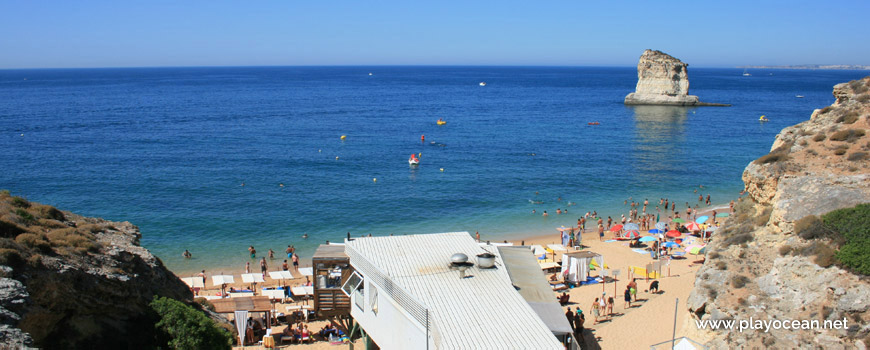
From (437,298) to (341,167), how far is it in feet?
139

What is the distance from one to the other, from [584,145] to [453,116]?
3352cm

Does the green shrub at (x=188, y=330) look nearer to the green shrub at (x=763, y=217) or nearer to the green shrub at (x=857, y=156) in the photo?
the green shrub at (x=763, y=217)

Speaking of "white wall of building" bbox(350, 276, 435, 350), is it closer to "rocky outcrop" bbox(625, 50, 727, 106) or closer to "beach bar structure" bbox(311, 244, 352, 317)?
"beach bar structure" bbox(311, 244, 352, 317)

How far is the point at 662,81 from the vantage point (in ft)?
376

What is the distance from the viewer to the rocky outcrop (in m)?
111

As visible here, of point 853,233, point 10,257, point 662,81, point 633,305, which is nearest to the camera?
point 10,257

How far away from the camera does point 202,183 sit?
155 feet

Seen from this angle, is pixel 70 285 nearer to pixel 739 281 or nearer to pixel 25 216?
pixel 25 216

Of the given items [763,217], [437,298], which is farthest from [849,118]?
[437,298]

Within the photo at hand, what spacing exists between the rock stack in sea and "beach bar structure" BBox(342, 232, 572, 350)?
5.65 m

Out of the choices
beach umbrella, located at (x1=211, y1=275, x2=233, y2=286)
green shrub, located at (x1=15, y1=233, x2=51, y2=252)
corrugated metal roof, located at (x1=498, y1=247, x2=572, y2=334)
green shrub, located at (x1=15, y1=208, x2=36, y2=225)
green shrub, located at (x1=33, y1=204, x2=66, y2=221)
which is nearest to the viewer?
corrugated metal roof, located at (x1=498, y1=247, x2=572, y2=334)

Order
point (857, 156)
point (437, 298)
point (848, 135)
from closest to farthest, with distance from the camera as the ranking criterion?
point (437, 298), point (857, 156), point (848, 135)

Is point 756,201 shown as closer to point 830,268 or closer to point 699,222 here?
point 830,268

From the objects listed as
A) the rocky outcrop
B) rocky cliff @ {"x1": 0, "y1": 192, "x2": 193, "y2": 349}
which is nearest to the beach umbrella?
rocky cliff @ {"x1": 0, "y1": 192, "x2": 193, "y2": 349}
